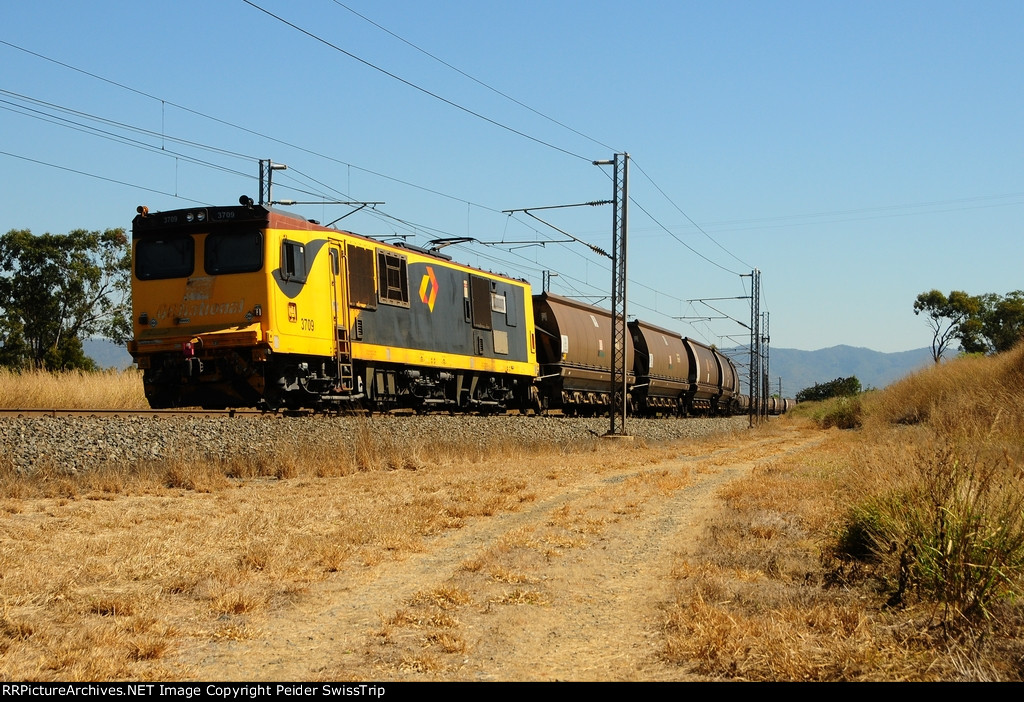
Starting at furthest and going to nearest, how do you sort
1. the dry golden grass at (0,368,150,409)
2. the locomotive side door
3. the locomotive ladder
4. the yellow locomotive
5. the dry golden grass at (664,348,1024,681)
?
the dry golden grass at (0,368,150,409) < the locomotive ladder < the locomotive side door < the yellow locomotive < the dry golden grass at (664,348,1024,681)

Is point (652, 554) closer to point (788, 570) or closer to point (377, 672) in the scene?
point (788, 570)

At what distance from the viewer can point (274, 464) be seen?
14445 mm

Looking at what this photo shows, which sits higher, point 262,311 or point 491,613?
point 262,311

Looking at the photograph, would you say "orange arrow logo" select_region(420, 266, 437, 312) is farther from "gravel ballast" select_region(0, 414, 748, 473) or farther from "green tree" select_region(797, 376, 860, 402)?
"green tree" select_region(797, 376, 860, 402)

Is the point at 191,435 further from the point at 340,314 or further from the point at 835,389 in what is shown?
the point at 835,389

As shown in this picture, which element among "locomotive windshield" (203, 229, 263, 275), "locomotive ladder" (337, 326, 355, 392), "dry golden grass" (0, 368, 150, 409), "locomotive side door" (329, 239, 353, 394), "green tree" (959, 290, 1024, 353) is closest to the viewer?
"locomotive windshield" (203, 229, 263, 275)

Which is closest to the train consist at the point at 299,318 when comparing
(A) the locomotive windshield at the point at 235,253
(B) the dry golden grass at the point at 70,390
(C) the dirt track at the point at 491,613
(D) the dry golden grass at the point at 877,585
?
(A) the locomotive windshield at the point at 235,253

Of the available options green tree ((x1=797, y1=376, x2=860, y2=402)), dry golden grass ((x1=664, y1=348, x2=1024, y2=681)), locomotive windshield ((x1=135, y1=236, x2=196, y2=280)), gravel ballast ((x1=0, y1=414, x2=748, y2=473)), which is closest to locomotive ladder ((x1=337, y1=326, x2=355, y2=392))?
gravel ballast ((x1=0, y1=414, x2=748, y2=473))

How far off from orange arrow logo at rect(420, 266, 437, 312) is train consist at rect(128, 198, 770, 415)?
5 centimetres

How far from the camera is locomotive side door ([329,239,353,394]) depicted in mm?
18625

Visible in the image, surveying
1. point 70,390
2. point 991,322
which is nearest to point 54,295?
point 70,390

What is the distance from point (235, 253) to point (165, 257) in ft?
5.28

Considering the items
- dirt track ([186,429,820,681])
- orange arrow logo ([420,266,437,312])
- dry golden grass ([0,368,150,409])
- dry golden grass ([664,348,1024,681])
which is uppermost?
orange arrow logo ([420,266,437,312])

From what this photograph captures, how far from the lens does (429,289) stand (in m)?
22.7
